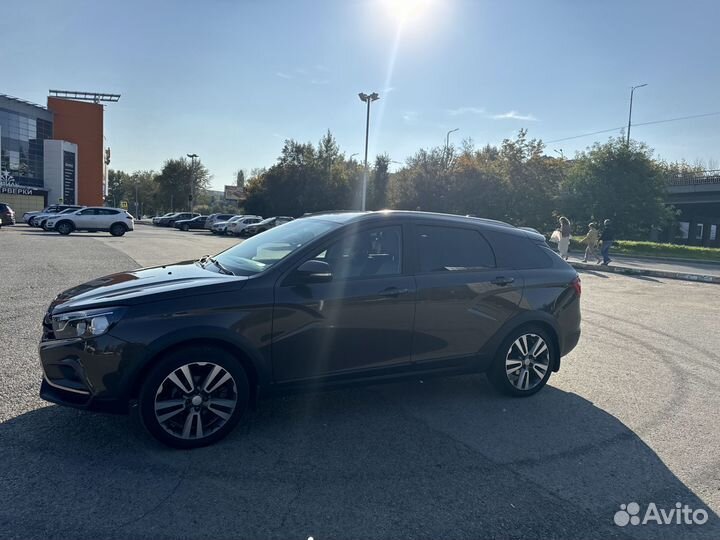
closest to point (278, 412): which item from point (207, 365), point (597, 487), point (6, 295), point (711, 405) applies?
point (207, 365)

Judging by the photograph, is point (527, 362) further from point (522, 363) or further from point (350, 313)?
point (350, 313)

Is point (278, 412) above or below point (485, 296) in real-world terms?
below

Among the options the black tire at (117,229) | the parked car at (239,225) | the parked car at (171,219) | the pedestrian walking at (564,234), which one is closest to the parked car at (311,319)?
the pedestrian walking at (564,234)

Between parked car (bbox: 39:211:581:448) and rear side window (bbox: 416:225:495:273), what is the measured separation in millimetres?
13

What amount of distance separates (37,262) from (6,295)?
5.54m

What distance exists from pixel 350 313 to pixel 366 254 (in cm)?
57

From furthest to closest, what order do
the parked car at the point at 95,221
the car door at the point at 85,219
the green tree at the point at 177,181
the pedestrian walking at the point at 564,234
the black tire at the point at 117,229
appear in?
the green tree at the point at 177,181 → the black tire at the point at 117,229 → the car door at the point at 85,219 → the parked car at the point at 95,221 → the pedestrian walking at the point at 564,234

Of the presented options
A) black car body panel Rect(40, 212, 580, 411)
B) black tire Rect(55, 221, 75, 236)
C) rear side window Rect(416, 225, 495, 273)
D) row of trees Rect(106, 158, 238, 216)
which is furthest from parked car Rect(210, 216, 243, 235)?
rear side window Rect(416, 225, 495, 273)

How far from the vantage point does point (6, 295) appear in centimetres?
877

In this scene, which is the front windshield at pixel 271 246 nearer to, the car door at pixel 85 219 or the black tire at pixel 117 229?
the black tire at pixel 117 229

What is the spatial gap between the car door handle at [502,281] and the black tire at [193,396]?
2429 millimetres

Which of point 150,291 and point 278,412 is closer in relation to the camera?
point 150,291

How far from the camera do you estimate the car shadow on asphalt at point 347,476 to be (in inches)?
115

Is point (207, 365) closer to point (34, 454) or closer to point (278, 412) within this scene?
point (278, 412)
